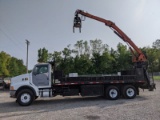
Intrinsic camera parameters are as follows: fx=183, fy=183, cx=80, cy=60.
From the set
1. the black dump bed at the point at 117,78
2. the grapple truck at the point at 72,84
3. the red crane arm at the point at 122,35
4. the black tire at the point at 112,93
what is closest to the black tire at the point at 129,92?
the grapple truck at the point at 72,84

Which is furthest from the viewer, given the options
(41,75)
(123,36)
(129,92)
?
(123,36)

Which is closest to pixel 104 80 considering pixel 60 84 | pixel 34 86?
pixel 60 84

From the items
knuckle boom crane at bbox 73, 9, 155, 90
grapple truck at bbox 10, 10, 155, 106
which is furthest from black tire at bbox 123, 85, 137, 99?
knuckle boom crane at bbox 73, 9, 155, 90

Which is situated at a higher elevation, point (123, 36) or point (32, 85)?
point (123, 36)

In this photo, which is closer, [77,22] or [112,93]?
[112,93]

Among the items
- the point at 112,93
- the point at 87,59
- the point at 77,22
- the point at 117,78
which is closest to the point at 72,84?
the point at 112,93

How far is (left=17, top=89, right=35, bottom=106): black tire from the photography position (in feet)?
37.2

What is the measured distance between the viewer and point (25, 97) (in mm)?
11445

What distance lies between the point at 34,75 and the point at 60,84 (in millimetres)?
1818

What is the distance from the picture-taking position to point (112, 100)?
12562mm

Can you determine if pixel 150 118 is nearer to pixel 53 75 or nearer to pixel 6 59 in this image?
pixel 53 75

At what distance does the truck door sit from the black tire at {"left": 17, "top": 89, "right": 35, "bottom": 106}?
764 millimetres

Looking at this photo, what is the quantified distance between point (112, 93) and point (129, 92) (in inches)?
51.8

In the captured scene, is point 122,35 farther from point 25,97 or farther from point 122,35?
point 25,97
